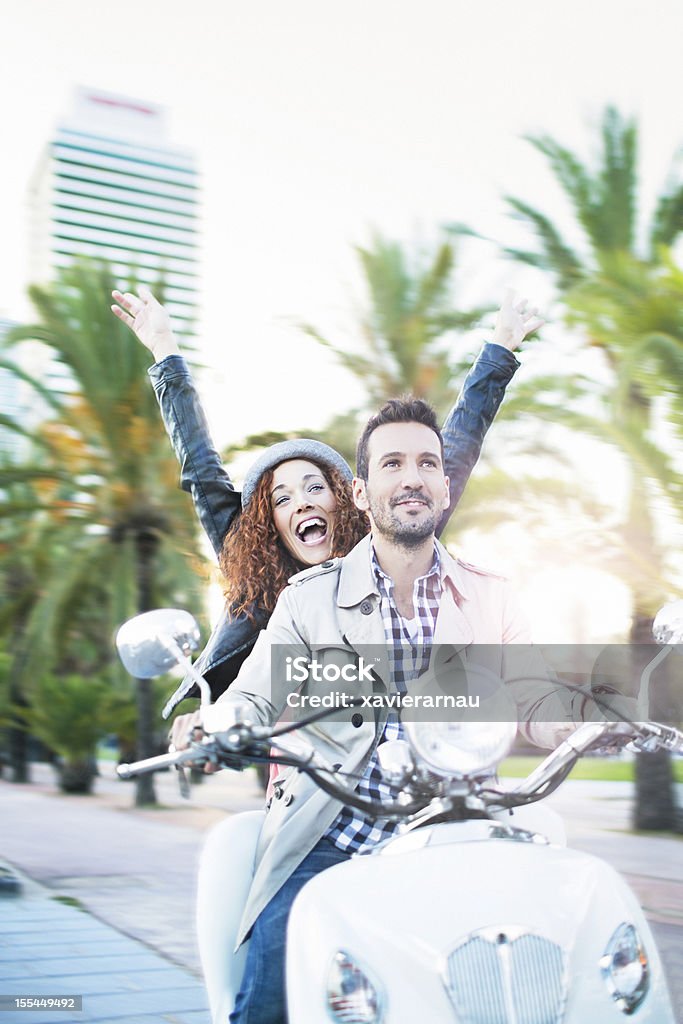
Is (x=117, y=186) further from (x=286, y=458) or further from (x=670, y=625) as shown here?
(x=670, y=625)

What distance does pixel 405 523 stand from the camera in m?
2.03

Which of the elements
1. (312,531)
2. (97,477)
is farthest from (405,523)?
(97,477)

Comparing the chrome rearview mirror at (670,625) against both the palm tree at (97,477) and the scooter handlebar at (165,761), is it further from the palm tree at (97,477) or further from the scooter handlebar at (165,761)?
the palm tree at (97,477)

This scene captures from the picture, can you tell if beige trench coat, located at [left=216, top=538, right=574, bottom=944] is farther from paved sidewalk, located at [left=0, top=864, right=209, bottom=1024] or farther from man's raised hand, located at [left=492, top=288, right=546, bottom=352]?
paved sidewalk, located at [left=0, top=864, right=209, bottom=1024]

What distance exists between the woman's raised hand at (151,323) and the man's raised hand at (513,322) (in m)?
0.91

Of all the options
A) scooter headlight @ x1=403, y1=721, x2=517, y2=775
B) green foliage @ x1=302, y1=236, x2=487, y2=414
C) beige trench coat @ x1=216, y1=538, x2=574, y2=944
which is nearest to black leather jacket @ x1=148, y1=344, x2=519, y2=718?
beige trench coat @ x1=216, y1=538, x2=574, y2=944

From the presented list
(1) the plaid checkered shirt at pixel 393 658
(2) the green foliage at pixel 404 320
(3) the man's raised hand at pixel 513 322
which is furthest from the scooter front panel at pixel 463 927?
(2) the green foliage at pixel 404 320

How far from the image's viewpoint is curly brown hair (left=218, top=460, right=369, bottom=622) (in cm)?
280

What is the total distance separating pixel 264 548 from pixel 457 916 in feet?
4.98

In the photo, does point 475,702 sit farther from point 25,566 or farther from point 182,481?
point 25,566

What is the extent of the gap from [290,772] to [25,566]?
13551mm

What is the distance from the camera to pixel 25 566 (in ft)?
49.0

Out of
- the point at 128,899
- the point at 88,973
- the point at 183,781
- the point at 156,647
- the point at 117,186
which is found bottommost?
the point at 128,899

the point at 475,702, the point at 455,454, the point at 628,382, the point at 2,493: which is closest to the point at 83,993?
the point at 455,454
